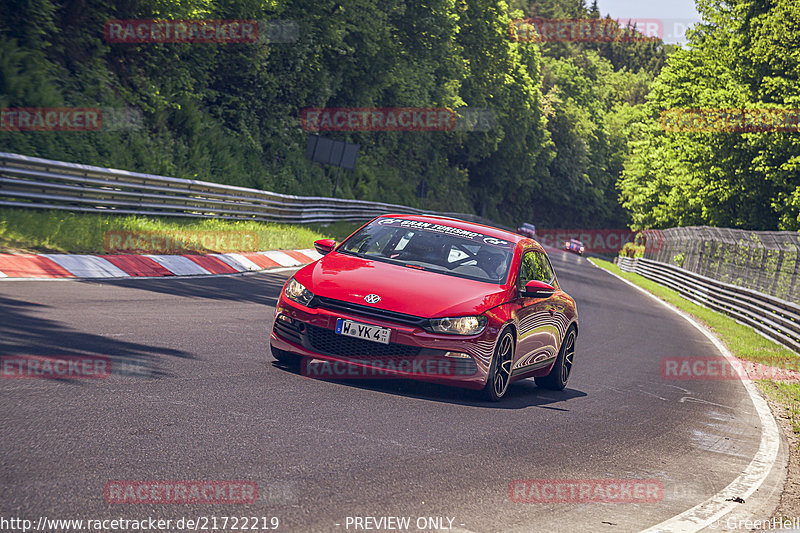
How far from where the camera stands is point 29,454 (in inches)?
189

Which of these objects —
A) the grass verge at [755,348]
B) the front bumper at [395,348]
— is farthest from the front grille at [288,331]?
the grass verge at [755,348]

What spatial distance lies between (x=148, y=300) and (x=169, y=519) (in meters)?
7.83

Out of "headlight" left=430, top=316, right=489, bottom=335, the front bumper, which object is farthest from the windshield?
the front bumper

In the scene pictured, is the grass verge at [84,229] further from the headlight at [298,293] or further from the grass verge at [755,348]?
the grass verge at [755,348]

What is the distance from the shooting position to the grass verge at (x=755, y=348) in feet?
39.5

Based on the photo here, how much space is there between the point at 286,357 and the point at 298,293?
0.70 m

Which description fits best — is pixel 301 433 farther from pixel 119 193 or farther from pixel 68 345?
pixel 119 193

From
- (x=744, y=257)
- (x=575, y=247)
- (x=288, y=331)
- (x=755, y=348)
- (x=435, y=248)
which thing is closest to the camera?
(x=288, y=331)

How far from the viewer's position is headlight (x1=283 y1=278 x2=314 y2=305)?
798 cm

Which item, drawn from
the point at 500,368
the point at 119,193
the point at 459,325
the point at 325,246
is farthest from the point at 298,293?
the point at 119,193

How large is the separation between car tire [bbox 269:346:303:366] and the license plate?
85 centimetres

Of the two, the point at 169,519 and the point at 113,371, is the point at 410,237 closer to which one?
the point at 113,371

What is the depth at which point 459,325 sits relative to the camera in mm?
7809

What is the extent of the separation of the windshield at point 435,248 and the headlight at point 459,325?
85cm
